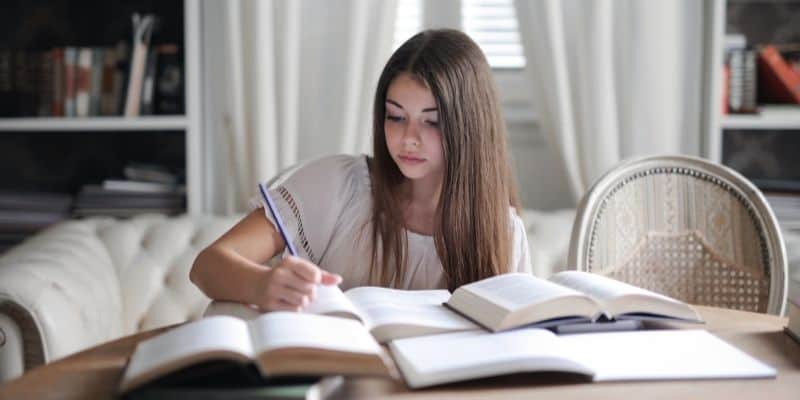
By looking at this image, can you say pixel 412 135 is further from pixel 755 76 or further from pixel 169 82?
pixel 755 76

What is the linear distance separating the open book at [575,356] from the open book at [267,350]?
2.0 inches

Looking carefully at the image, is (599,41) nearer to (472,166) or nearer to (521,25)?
(521,25)

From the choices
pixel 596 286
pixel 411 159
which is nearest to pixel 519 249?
pixel 411 159

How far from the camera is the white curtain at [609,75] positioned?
2.48 m

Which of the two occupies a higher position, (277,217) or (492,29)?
(492,29)

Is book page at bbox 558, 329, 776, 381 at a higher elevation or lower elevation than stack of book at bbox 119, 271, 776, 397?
lower

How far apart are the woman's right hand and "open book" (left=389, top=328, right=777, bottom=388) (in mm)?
125

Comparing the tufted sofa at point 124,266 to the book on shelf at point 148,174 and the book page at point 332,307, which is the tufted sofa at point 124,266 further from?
the book page at point 332,307

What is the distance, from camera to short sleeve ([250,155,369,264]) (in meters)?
1.65

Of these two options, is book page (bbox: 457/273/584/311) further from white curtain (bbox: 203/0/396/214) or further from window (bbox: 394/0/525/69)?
window (bbox: 394/0/525/69)

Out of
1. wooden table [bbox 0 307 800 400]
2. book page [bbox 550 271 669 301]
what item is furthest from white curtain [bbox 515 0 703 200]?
wooden table [bbox 0 307 800 400]

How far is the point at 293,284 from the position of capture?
1.11 metres

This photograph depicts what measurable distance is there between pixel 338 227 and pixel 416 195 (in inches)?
6.2

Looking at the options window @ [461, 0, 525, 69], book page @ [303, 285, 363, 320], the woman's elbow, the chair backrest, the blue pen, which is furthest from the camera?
window @ [461, 0, 525, 69]
